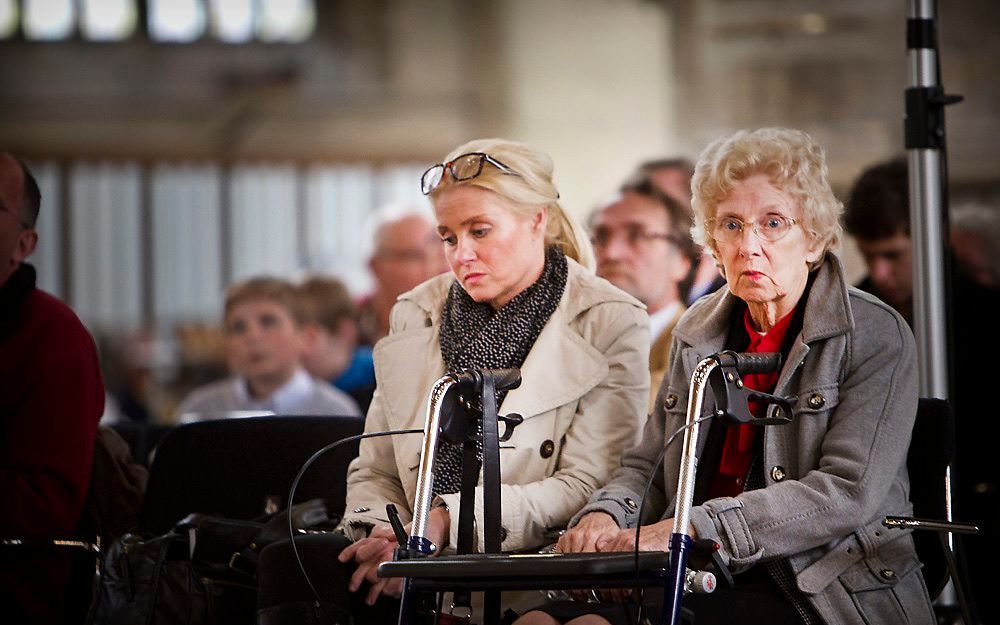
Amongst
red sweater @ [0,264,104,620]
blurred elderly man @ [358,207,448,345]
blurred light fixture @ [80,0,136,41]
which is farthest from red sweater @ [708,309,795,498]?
blurred light fixture @ [80,0,136,41]

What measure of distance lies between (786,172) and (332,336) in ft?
10.6

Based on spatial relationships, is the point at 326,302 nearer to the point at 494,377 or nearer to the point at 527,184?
the point at 527,184

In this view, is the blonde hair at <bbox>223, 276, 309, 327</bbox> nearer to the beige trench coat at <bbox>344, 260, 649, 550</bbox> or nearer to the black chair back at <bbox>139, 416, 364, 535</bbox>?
the black chair back at <bbox>139, 416, 364, 535</bbox>

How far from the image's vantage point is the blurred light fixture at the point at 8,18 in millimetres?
9391

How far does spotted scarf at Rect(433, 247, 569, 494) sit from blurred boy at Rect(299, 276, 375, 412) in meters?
2.42

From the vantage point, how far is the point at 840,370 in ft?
8.01

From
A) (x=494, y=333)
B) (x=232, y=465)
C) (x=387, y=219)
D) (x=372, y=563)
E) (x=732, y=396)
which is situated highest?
(x=387, y=219)

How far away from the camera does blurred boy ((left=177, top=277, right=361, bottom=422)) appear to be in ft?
16.8

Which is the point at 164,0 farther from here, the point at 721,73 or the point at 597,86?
the point at 721,73

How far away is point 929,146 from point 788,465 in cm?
111

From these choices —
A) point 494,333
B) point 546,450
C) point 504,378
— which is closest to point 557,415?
point 546,450

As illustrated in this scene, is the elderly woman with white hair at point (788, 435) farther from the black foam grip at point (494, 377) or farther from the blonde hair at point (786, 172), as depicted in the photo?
the black foam grip at point (494, 377)

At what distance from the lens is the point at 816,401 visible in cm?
242

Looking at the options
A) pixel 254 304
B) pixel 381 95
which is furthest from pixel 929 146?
pixel 381 95
